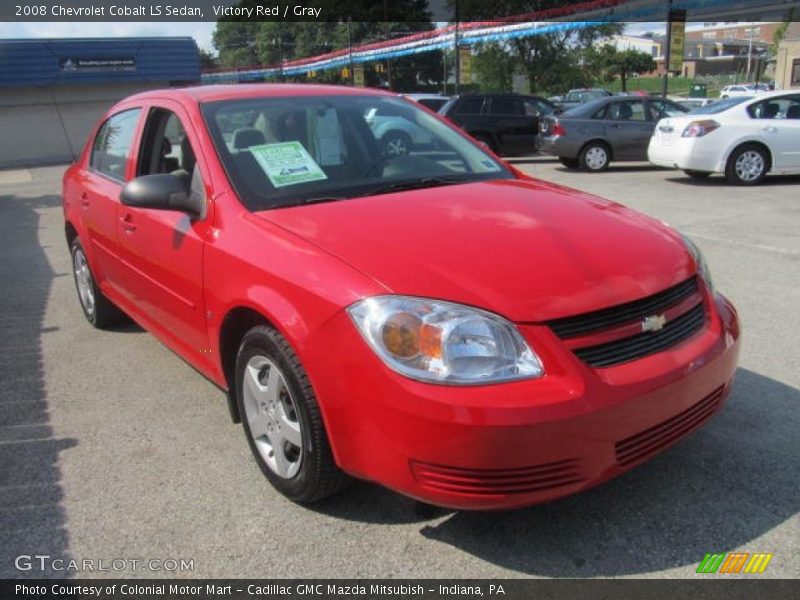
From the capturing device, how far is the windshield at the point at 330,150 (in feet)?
10.3

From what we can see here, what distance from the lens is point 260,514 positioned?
276 centimetres

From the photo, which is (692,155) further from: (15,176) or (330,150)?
(15,176)

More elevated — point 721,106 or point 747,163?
point 721,106

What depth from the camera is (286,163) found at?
322 centimetres

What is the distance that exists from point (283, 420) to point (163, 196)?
1.18m

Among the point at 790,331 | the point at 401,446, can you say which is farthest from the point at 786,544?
the point at 790,331

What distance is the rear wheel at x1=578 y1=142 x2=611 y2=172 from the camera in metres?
14.2

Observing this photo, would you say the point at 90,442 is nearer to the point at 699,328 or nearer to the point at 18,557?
the point at 18,557

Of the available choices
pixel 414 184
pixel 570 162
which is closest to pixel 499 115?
pixel 570 162

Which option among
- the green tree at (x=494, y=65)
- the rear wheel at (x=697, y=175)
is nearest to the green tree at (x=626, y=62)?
the green tree at (x=494, y=65)

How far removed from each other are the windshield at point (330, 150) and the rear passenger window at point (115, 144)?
105 centimetres

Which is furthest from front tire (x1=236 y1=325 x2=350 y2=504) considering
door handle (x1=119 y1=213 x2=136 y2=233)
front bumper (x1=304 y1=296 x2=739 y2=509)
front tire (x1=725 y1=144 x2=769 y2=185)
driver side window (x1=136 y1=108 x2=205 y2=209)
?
front tire (x1=725 y1=144 x2=769 y2=185)

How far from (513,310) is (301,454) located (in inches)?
38.6

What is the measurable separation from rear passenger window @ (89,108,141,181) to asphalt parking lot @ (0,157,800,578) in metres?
1.25
